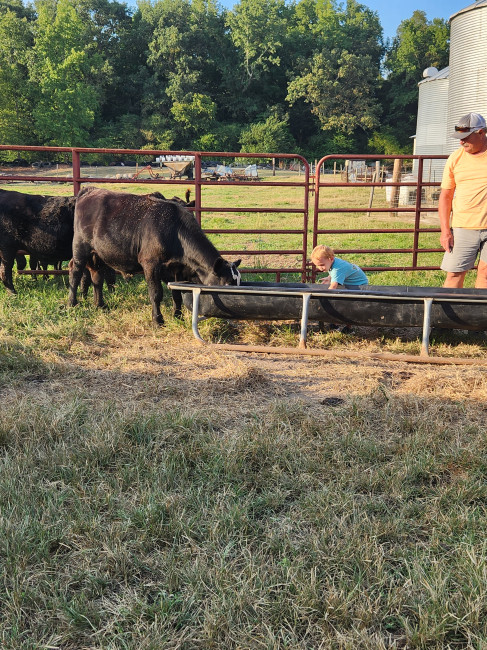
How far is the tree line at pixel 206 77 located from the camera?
50281 millimetres

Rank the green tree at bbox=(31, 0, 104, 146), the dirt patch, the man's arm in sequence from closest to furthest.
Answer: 1. the dirt patch
2. the man's arm
3. the green tree at bbox=(31, 0, 104, 146)

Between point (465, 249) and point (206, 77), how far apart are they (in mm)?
63067

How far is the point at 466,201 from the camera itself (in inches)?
214

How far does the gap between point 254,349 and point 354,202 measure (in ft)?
46.0

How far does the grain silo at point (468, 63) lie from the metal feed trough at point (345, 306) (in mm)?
12069

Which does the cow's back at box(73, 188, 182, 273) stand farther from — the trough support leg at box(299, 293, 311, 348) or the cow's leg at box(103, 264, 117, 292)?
the trough support leg at box(299, 293, 311, 348)

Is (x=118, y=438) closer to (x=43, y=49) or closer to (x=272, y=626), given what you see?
(x=272, y=626)

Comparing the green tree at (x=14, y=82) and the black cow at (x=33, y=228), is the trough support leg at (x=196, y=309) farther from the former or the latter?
the green tree at (x=14, y=82)

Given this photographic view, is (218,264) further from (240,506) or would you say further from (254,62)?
(254,62)

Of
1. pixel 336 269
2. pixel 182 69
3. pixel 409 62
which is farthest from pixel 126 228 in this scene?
pixel 409 62

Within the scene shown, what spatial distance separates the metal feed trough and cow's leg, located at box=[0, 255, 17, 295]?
2629 millimetres

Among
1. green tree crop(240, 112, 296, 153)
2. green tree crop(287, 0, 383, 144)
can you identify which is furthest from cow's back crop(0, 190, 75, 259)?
green tree crop(287, 0, 383, 144)

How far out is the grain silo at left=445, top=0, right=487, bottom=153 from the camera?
50.6 feet

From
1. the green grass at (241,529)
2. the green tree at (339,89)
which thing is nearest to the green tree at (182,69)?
the green tree at (339,89)
